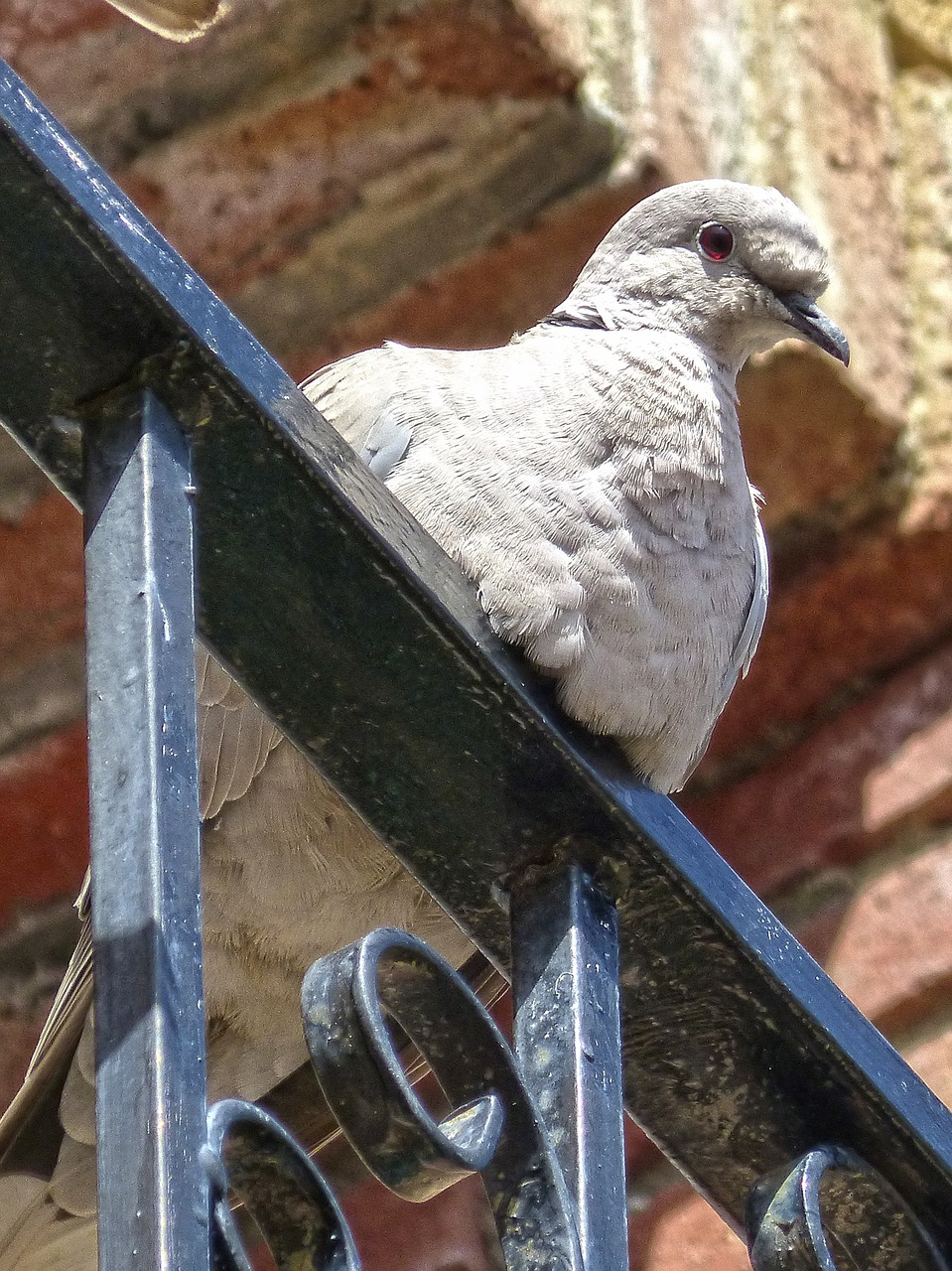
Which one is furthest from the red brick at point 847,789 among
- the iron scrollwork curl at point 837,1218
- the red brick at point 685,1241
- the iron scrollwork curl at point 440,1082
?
the iron scrollwork curl at point 440,1082

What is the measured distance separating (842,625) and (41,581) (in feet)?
3.42

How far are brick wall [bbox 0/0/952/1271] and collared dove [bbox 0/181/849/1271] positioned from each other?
0.15 meters

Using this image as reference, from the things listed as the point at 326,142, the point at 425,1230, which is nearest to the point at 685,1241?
the point at 425,1230

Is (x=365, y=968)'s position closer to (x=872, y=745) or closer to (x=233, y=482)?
(x=233, y=482)

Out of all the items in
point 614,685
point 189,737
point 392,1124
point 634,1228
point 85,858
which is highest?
point 189,737

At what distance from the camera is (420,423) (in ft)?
6.71

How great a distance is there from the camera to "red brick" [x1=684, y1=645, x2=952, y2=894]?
2.58 metres

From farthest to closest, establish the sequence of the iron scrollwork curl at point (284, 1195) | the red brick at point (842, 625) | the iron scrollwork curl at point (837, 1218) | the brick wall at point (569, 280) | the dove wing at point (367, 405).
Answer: the red brick at point (842, 625), the brick wall at point (569, 280), the dove wing at point (367, 405), the iron scrollwork curl at point (837, 1218), the iron scrollwork curl at point (284, 1195)

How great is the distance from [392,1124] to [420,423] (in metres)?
1.13

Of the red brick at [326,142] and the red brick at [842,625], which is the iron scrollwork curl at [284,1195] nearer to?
the red brick at [326,142]

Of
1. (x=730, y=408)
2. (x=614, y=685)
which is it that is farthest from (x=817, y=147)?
(x=614, y=685)

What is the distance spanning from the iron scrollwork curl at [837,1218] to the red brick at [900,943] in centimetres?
107

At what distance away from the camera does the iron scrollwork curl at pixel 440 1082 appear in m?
1.02

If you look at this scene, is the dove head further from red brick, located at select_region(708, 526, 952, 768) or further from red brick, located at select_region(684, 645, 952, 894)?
red brick, located at select_region(684, 645, 952, 894)
